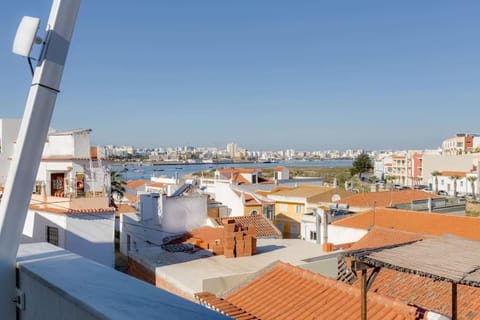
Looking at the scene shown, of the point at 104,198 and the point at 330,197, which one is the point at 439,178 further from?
the point at 104,198

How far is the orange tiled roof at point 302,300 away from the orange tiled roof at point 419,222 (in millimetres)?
11901

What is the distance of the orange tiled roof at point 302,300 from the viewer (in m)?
6.11

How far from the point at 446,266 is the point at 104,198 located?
350 inches

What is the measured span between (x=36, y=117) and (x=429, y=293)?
30.1 feet

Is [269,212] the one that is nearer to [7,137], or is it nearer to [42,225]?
[7,137]

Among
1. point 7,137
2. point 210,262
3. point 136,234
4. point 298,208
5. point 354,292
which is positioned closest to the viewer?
point 354,292

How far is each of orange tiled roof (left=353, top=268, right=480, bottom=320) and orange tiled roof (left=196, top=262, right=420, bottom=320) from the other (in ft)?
6.69

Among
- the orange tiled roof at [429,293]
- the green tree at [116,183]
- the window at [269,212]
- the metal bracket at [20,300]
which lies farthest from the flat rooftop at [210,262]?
the green tree at [116,183]

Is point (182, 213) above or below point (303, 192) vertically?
above

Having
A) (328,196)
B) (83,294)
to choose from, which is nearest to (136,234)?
(328,196)

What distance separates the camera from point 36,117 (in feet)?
6.38

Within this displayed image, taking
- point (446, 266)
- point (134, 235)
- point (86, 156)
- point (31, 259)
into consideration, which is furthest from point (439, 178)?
point (31, 259)

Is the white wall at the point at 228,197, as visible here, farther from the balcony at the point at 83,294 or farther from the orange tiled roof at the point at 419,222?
the balcony at the point at 83,294

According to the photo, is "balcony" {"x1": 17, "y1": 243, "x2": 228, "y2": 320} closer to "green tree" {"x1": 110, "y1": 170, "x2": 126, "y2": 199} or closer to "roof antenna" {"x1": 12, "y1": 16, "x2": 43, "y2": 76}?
"roof antenna" {"x1": 12, "y1": 16, "x2": 43, "y2": 76}
